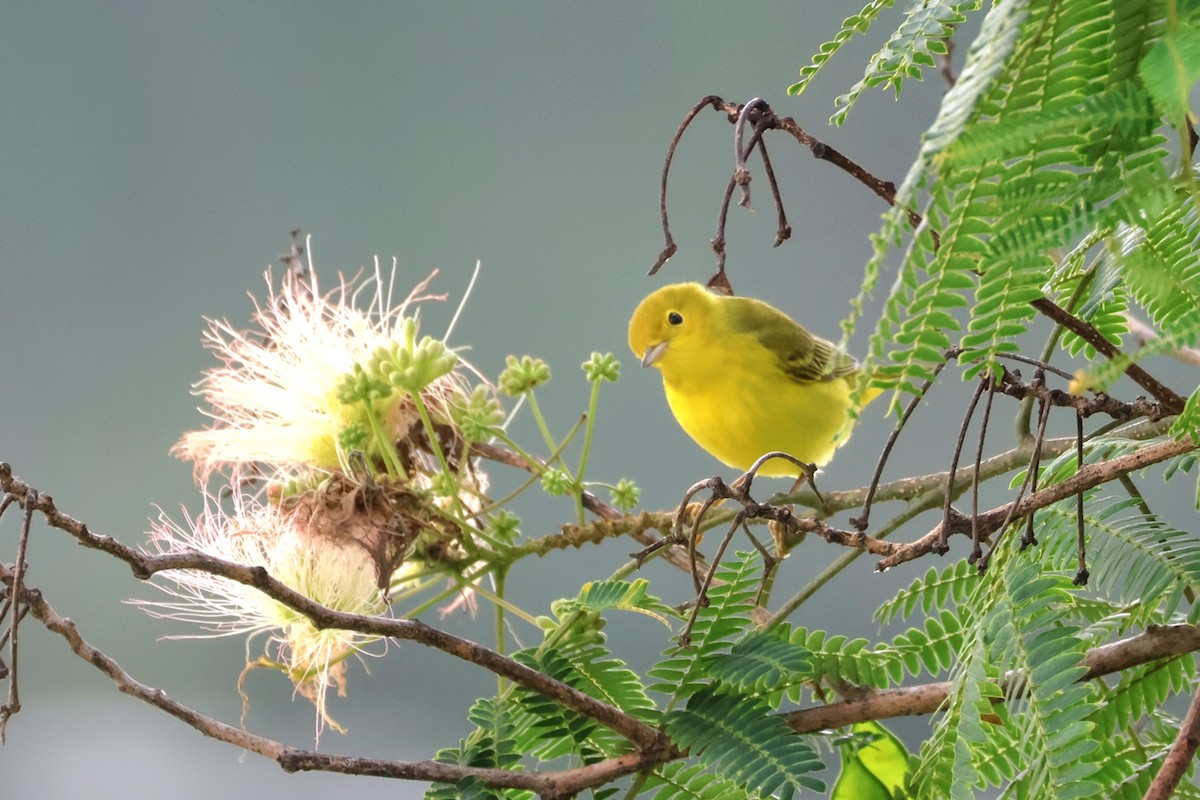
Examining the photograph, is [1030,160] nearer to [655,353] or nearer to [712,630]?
[712,630]

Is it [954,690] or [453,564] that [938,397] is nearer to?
[453,564]

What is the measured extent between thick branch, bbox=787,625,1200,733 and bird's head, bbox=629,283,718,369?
2.55 ft

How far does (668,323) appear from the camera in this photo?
135cm

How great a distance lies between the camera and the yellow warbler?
125 cm

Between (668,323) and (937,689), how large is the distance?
0.84 meters

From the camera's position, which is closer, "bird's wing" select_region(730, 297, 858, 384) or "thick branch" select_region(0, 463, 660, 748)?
"thick branch" select_region(0, 463, 660, 748)

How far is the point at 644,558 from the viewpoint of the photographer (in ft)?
1.97

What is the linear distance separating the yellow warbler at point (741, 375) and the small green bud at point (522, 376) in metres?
0.36

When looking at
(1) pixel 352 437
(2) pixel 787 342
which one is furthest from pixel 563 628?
(2) pixel 787 342

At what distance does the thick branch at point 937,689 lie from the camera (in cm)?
51

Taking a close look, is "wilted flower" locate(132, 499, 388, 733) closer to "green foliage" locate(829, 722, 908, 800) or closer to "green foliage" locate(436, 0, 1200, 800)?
"green foliage" locate(436, 0, 1200, 800)

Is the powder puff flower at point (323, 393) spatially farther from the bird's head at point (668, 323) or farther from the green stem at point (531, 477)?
the bird's head at point (668, 323)

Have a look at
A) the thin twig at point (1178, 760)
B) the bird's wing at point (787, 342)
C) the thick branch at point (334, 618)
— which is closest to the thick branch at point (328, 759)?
the thick branch at point (334, 618)

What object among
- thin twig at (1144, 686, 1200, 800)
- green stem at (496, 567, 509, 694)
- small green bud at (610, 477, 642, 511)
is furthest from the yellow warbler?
thin twig at (1144, 686, 1200, 800)
